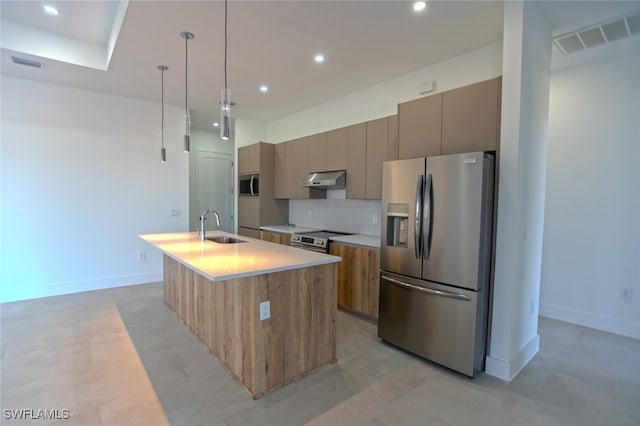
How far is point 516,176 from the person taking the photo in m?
2.29

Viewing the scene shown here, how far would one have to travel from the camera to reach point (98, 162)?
4488 mm

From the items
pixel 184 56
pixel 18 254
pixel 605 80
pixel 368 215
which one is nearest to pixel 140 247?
pixel 18 254

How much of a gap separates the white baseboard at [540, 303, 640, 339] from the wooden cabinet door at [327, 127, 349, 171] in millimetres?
3007

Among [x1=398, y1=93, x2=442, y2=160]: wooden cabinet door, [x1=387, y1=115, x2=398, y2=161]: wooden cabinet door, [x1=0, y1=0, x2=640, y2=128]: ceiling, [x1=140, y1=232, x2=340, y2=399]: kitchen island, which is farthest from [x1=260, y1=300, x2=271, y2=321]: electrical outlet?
[x1=0, y1=0, x2=640, y2=128]: ceiling

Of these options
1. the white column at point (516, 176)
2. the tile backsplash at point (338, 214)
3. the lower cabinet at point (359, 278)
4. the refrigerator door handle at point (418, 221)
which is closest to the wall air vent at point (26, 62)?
the tile backsplash at point (338, 214)

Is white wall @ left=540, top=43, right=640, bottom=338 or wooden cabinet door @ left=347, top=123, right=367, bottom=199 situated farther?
wooden cabinet door @ left=347, top=123, right=367, bottom=199

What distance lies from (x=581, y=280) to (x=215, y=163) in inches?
252

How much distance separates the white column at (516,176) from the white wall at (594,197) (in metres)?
1.28

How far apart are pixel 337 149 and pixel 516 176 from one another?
7.42 feet

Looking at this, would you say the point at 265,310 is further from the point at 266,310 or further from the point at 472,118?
the point at 472,118

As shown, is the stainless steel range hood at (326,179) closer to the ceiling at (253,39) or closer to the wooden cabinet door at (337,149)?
the wooden cabinet door at (337,149)

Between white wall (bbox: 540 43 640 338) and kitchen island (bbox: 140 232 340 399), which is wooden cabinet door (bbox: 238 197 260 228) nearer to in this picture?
kitchen island (bbox: 140 232 340 399)

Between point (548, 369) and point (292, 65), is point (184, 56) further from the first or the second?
point (548, 369)

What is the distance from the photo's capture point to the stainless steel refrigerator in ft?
7.57
